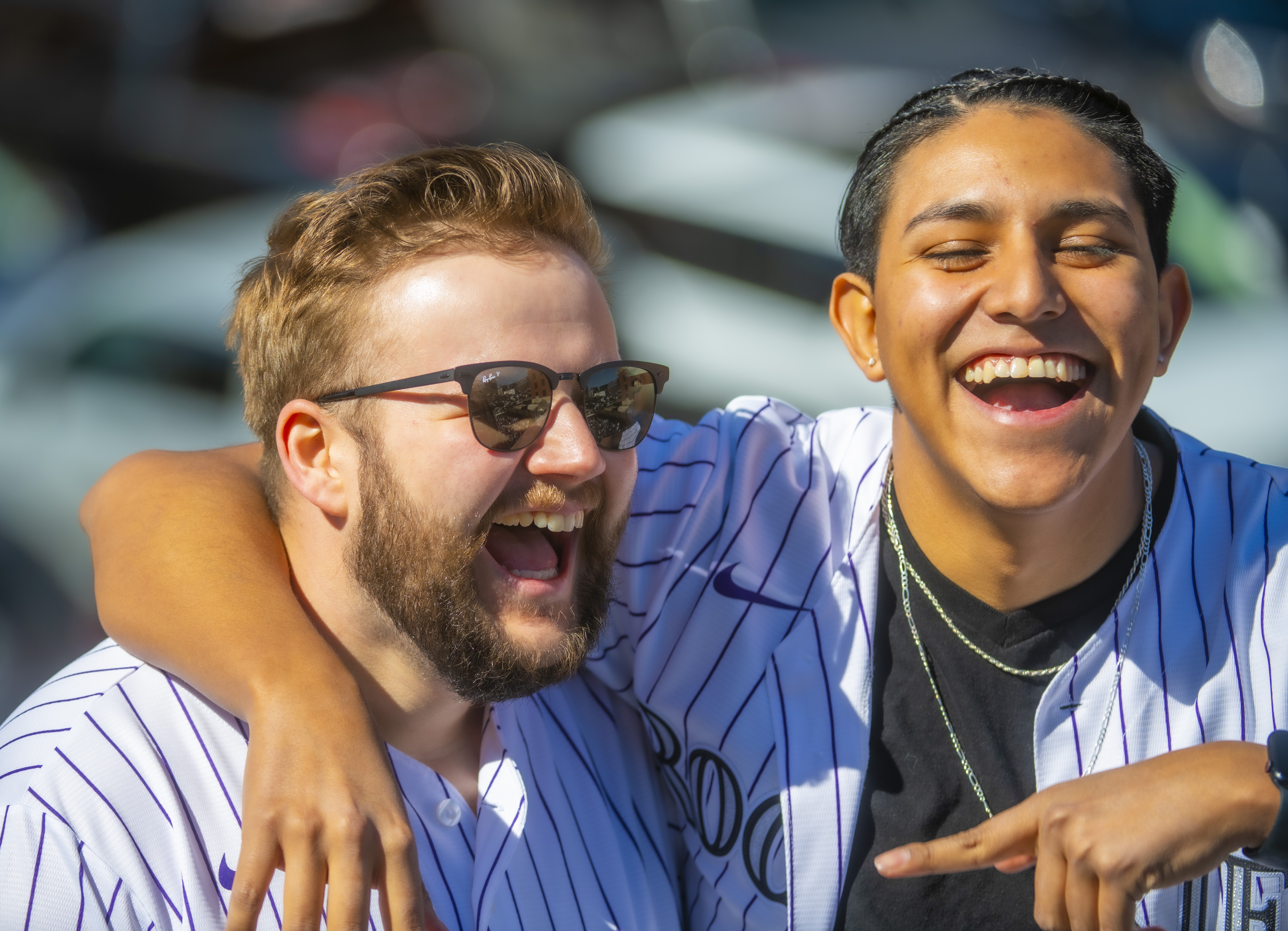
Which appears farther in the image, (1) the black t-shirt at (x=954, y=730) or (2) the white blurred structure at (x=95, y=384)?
(2) the white blurred structure at (x=95, y=384)

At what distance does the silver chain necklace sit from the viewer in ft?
6.45

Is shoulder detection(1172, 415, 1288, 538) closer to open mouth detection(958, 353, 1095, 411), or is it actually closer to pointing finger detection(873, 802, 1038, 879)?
open mouth detection(958, 353, 1095, 411)

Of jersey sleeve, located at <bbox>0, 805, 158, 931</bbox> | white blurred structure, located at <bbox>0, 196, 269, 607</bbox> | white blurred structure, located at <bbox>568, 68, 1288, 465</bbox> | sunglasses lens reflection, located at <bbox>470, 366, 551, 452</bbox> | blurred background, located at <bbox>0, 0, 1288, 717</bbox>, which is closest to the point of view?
jersey sleeve, located at <bbox>0, 805, 158, 931</bbox>

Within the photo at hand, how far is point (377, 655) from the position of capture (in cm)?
191

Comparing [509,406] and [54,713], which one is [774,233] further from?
[54,713]

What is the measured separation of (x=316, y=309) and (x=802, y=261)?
548 centimetres

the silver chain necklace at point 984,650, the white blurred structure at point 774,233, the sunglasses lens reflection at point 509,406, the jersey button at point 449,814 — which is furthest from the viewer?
the white blurred structure at point 774,233

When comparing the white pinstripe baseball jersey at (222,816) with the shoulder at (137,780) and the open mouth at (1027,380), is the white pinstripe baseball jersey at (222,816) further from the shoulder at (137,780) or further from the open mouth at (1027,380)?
the open mouth at (1027,380)

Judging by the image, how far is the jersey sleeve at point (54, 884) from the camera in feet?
4.85

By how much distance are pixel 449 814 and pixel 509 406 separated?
29.1 inches

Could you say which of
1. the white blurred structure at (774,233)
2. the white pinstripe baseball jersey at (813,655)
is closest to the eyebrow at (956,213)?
the white pinstripe baseball jersey at (813,655)

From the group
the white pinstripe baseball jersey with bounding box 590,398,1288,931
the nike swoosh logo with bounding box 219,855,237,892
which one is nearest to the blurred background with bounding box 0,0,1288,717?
the white pinstripe baseball jersey with bounding box 590,398,1288,931

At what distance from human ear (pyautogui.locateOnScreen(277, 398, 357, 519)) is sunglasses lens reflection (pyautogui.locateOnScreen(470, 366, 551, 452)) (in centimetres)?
27

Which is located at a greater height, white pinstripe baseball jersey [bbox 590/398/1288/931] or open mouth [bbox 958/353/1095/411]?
open mouth [bbox 958/353/1095/411]
